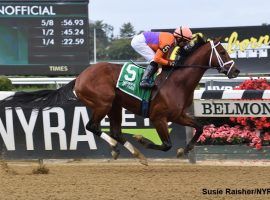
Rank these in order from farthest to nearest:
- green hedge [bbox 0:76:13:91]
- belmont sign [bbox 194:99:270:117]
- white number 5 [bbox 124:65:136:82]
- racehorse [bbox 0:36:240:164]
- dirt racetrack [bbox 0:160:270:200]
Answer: green hedge [bbox 0:76:13:91] → belmont sign [bbox 194:99:270:117] → white number 5 [bbox 124:65:136:82] → racehorse [bbox 0:36:240:164] → dirt racetrack [bbox 0:160:270:200]

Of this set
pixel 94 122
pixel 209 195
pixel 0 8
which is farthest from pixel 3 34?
pixel 209 195

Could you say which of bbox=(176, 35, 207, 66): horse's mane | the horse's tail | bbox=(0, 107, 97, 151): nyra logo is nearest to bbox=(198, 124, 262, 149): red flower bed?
bbox=(176, 35, 207, 66): horse's mane

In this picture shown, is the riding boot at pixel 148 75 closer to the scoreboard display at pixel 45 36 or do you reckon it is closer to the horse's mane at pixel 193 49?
the horse's mane at pixel 193 49

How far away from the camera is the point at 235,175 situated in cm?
765

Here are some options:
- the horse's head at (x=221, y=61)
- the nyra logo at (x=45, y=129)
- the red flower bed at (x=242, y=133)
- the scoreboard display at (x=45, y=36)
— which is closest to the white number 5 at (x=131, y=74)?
the horse's head at (x=221, y=61)

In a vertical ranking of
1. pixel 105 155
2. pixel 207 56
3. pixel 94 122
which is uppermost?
pixel 207 56

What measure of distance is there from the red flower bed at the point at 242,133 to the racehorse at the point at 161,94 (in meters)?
0.98

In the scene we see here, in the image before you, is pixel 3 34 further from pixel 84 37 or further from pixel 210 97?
pixel 210 97

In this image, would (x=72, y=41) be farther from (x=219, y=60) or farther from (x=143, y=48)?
(x=219, y=60)

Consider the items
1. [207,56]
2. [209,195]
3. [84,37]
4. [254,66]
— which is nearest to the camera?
[209,195]

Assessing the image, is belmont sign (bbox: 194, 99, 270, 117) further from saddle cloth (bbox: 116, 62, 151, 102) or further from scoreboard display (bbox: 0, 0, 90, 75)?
scoreboard display (bbox: 0, 0, 90, 75)

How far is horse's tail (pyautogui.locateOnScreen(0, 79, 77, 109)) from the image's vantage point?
30.7 ft

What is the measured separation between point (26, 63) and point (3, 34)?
3.50 ft

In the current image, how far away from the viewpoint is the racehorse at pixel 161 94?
8.27 metres
